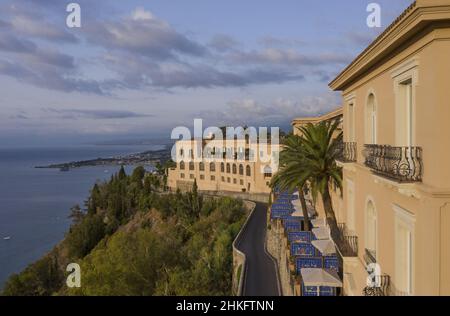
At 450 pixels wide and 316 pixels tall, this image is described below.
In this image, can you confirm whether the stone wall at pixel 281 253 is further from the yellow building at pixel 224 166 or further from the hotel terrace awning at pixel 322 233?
the yellow building at pixel 224 166

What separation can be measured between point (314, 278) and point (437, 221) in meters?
8.63

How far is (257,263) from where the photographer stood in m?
24.0

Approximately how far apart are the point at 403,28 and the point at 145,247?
23087 millimetres

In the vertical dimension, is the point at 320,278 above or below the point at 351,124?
below

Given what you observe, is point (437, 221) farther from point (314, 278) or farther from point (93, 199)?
point (93, 199)

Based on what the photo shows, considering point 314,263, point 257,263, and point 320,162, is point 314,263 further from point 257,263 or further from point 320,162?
point 257,263

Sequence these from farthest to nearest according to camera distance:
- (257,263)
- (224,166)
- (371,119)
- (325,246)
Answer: (224,166)
(257,263)
(325,246)
(371,119)

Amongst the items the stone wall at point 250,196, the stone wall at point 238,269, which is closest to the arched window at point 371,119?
the stone wall at point 238,269

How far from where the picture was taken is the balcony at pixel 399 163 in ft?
24.6

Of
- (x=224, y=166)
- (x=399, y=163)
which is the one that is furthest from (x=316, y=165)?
(x=224, y=166)

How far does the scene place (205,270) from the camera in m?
24.0

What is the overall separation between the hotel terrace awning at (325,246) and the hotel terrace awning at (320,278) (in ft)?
6.52
